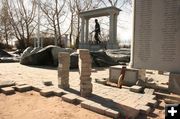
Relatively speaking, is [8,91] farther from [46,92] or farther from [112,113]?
[112,113]

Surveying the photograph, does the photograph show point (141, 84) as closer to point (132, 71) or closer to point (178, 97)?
point (132, 71)

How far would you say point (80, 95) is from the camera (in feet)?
16.9

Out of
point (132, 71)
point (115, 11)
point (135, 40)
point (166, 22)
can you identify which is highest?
point (115, 11)

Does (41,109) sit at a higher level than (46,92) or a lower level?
lower

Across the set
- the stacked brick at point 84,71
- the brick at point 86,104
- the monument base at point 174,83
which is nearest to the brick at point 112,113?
the brick at point 86,104

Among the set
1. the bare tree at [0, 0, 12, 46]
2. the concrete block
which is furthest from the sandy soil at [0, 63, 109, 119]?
the bare tree at [0, 0, 12, 46]

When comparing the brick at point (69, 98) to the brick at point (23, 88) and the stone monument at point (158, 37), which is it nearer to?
the brick at point (23, 88)

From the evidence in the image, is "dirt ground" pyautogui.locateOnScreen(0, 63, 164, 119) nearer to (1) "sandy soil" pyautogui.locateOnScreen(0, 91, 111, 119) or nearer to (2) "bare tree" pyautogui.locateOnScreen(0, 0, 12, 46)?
(1) "sandy soil" pyautogui.locateOnScreen(0, 91, 111, 119)

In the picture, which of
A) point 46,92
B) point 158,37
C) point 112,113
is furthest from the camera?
point 158,37

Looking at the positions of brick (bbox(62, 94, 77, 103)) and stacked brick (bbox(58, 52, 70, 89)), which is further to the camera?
stacked brick (bbox(58, 52, 70, 89))

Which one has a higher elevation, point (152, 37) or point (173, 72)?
point (152, 37)

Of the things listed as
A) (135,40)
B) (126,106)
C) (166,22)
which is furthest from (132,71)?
(126,106)

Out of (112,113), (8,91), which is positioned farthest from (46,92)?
(112,113)

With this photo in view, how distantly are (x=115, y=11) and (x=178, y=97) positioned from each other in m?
13.3
